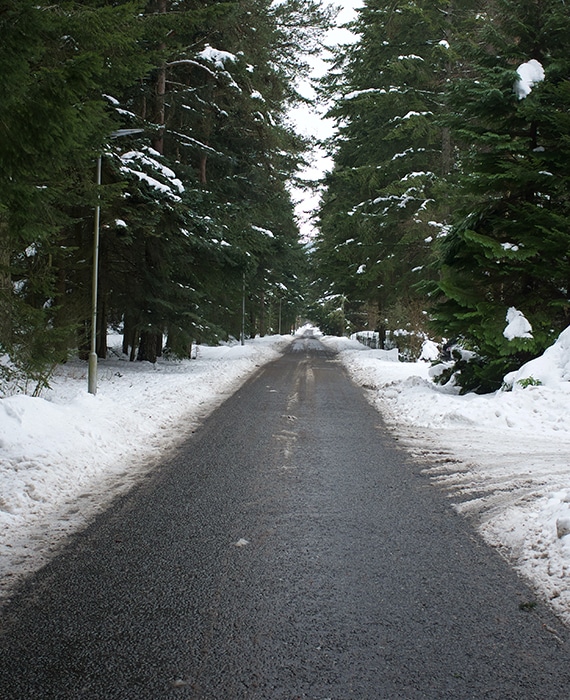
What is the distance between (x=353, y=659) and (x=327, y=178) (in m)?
27.6

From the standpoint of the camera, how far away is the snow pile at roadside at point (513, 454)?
3881 mm

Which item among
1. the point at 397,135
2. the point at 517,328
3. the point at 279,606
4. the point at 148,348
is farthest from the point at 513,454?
the point at 397,135

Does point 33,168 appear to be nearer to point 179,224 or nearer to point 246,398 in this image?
point 246,398

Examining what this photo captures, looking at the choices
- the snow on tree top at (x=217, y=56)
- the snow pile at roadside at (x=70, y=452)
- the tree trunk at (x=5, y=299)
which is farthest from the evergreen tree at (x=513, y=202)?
the tree trunk at (x=5, y=299)

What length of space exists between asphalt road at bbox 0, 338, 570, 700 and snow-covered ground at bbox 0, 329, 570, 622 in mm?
275

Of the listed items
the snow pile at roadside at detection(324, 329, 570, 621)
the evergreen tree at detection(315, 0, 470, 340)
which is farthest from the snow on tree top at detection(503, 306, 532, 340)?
the evergreen tree at detection(315, 0, 470, 340)

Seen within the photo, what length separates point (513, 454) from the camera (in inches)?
259

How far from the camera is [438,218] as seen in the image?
1938 centimetres

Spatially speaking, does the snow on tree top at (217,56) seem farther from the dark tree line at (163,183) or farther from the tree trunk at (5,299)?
the tree trunk at (5,299)

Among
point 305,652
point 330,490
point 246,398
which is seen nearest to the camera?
point 305,652

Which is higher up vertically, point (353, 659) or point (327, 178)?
point (327, 178)

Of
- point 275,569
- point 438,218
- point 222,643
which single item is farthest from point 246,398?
point 438,218

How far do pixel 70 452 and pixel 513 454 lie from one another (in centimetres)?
568

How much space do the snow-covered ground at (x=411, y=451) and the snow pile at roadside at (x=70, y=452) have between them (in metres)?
0.02
